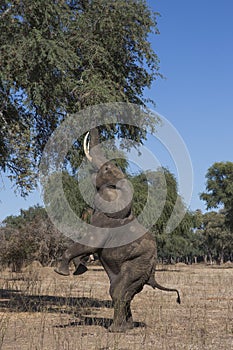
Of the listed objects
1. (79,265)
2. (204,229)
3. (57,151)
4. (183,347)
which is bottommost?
(183,347)

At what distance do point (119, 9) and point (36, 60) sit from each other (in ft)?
8.66

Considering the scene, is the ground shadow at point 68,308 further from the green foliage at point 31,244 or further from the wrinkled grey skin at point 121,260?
the green foliage at point 31,244

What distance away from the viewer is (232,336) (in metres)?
9.20

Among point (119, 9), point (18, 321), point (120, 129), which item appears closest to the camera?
point (18, 321)

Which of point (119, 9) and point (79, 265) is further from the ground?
point (119, 9)

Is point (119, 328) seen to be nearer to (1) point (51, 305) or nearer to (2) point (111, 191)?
(2) point (111, 191)

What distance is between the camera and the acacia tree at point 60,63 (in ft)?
39.8

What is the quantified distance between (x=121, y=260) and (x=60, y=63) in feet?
16.4

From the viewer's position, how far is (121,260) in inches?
369

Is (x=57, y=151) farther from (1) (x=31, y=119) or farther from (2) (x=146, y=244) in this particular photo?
(2) (x=146, y=244)

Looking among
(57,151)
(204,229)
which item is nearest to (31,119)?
(57,151)

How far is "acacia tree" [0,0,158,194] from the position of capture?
1212 cm

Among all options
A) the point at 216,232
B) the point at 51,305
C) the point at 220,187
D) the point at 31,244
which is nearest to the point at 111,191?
the point at 51,305

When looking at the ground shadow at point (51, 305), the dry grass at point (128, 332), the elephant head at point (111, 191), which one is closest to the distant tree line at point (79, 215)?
the ground shadow at point (51, 305)
